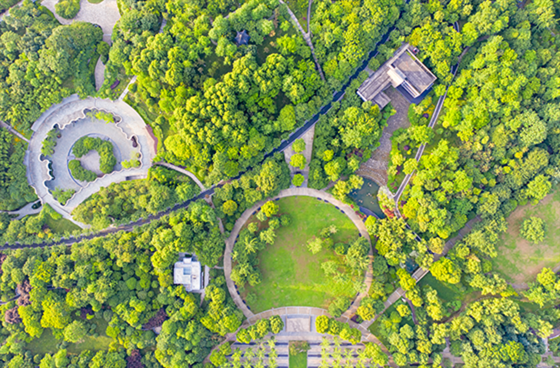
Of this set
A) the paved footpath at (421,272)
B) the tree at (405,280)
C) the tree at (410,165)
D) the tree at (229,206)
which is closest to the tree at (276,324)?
the paved footpath at (421,272)

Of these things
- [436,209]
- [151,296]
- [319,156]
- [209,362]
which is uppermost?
[319,156]

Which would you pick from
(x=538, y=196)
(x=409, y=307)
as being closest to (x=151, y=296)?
(x=409, y=307)

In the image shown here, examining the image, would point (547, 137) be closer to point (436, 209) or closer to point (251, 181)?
point (436, 209)

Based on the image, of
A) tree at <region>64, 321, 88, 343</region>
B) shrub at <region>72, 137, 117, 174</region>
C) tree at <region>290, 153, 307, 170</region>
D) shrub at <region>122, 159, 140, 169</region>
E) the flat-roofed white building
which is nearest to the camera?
tree at <region>64, 321, 88, 343</region>

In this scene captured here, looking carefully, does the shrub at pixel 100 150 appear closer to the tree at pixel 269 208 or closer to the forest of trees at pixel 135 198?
the forest of trees at pixel 135 198

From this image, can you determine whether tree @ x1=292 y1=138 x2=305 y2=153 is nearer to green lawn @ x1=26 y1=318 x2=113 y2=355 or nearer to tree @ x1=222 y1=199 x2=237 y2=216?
tree @ x1=222 y1=199 x2=237 y2=216

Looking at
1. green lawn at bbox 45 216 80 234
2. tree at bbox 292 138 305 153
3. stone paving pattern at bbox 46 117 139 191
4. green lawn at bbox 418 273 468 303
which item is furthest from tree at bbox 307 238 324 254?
green lawn at bbox 45 216 80 234
